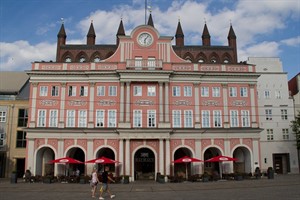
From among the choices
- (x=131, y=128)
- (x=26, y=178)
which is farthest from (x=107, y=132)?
(x=26, y=178)

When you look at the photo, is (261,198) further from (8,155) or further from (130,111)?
(8,155)

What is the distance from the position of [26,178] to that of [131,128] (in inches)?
555

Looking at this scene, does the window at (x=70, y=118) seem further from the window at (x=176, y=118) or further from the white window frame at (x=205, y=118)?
the white window frame at (x=205, y=118)

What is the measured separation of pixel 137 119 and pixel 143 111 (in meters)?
1.35

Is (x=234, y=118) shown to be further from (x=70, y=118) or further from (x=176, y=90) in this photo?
(x=70, y=118)

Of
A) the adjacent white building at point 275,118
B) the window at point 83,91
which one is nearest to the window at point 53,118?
the window at point 83,91

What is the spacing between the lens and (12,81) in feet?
190

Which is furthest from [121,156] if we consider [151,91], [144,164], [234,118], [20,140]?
[20,140]

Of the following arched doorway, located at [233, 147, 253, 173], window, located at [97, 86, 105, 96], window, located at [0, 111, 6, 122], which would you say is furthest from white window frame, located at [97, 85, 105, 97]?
arched doorway, located at [233, 147, 253, 173]

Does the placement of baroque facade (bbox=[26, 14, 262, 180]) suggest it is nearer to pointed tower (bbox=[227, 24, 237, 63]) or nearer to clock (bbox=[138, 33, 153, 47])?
clock (bbox=[138, 33, 153, 47])

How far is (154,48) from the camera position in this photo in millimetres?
45562

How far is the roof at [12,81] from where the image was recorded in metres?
55.1

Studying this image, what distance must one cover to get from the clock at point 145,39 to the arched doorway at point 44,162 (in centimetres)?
1949

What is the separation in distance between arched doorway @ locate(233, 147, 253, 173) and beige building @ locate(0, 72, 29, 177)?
32.5 m
